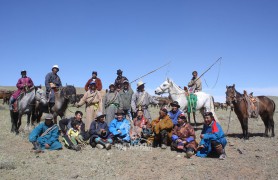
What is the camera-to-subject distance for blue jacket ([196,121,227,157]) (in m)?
7.00

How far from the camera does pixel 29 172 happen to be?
597 cm

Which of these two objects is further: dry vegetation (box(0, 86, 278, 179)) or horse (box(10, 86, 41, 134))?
horse (box(10, 86, 41, 134))

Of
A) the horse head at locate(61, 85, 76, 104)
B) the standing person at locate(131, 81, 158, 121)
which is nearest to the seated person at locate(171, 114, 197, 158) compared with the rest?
the standing person at locate(131, 81, 158, 121)

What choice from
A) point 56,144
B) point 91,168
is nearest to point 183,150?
point 91,168

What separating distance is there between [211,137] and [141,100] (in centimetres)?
328

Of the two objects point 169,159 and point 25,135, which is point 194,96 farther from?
point 25,135

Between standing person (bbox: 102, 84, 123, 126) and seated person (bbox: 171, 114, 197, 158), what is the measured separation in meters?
2.51

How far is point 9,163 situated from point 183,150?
166 inches

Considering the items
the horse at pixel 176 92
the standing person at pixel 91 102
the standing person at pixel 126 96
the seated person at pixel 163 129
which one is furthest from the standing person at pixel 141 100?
the horse at pixel 176 92

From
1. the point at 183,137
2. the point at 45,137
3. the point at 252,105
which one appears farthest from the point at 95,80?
the point at 252,105

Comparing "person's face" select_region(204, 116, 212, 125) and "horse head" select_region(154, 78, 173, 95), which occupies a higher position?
"horse head" select_region(154, 78, 173, 95)

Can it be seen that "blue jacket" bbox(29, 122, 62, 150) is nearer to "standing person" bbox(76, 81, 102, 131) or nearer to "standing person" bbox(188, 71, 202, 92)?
"standing person" bbox(76, 81, 102, 131)

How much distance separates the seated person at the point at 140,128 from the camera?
337 inches

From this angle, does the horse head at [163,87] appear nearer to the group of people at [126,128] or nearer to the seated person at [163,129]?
the group of people at [126,128]
